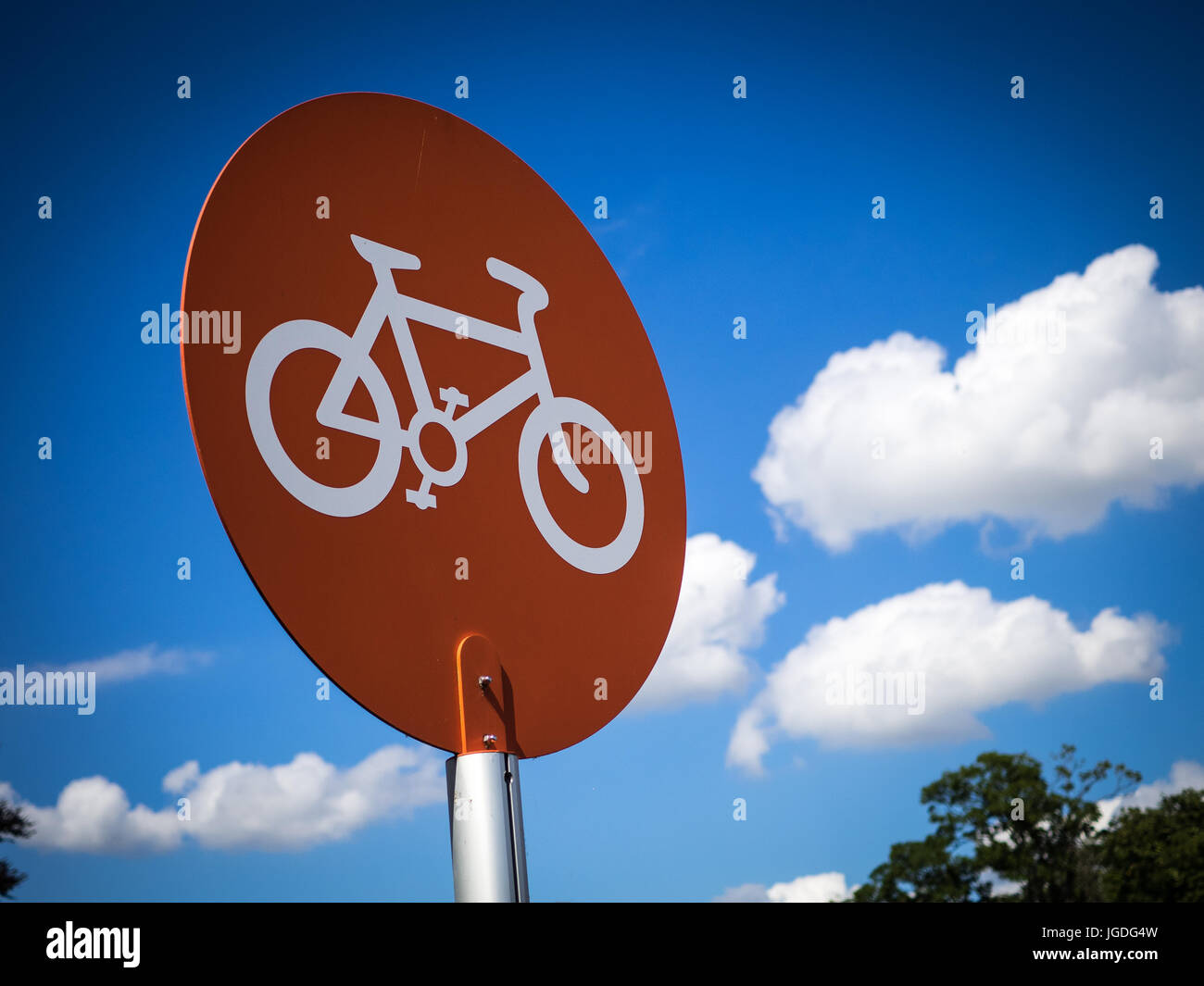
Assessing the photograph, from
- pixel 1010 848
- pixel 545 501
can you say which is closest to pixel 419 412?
pixel 545 501

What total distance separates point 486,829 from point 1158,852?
3172 centimetres

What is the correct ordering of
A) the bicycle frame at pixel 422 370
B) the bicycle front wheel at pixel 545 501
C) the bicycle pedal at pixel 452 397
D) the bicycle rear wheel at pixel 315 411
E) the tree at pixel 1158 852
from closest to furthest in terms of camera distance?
the bicycle rear wheel at pixel 315 411 → the bicycle frame at pixel 422 370 → the bicycle pedal at pixel 452 397 → the bicycle front wheel at pixel 545 501 → the tree at pixel 1158 852

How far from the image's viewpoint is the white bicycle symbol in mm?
2262

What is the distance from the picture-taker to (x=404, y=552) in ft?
7.88

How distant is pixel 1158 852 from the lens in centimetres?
2905

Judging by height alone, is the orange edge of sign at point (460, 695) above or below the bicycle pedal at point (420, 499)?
below

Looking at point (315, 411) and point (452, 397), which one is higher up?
point (452, 397)

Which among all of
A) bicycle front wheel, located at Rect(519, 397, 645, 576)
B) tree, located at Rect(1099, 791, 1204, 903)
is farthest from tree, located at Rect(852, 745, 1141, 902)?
bicycle front wheel, located at Rect(519, 397, 645, 576)

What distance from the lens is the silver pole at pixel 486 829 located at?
229 cm

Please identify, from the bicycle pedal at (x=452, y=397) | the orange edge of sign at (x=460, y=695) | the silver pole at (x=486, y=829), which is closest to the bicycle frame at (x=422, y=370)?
the bicycle pedal at (x=452, y=397)

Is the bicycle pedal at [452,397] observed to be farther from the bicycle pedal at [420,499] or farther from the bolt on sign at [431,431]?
the bicycle pedal at [420,499]

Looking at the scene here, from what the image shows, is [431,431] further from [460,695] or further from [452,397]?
[460,695]
